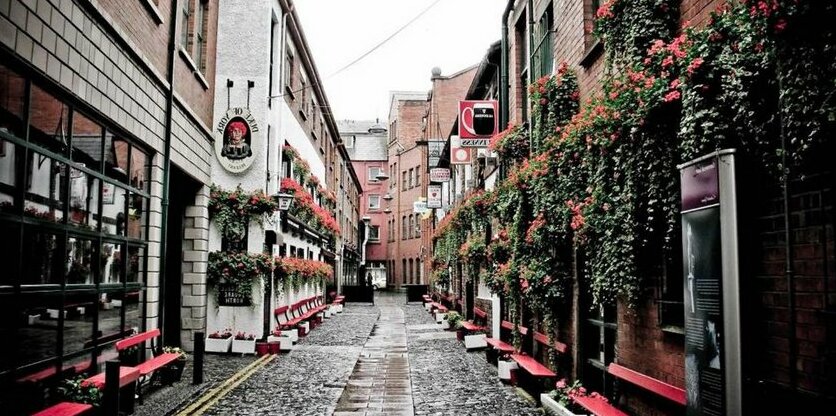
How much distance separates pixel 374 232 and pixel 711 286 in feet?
194

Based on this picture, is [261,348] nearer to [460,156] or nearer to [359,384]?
[359,384]

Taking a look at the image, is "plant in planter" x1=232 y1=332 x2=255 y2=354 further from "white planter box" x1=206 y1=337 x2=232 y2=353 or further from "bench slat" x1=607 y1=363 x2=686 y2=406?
"bench slat" x1=607 y1=363 x2=686 y2=406

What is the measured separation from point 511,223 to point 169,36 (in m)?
6.19

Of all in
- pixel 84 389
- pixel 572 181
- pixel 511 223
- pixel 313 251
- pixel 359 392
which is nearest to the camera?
pixel 84 389

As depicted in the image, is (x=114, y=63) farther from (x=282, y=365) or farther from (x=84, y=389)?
(x=282, y=365)

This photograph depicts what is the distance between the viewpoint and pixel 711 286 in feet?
13.5

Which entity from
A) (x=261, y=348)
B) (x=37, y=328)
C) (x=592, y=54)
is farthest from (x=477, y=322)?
(x=37, y=328)

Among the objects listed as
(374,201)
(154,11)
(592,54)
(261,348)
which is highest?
(374,201)

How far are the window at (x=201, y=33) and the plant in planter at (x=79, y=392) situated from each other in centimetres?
720

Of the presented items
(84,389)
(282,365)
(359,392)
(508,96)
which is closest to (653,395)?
(359,392)

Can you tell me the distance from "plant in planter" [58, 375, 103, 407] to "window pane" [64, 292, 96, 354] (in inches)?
17.2

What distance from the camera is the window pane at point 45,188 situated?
611 centimetres

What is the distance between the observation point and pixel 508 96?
48.5ft

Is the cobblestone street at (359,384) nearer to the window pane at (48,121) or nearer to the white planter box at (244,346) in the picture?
the white planter box at (244,346)
